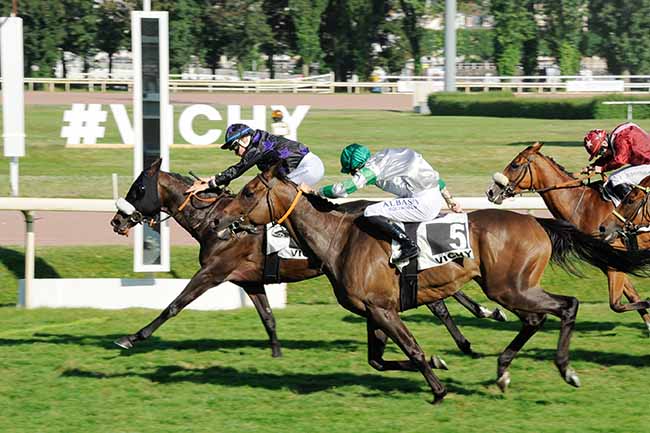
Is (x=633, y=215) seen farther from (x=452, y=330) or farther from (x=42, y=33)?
(x=42, y=33)

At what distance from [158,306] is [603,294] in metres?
4.39

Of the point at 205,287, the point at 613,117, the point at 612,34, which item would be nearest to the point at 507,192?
the point at 205,287

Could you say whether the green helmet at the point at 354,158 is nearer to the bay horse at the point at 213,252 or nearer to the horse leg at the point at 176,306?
the bay horse at the point at 213,252

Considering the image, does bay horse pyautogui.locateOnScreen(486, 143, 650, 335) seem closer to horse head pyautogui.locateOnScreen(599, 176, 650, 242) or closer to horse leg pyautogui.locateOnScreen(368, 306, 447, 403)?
horse head pyautogui.locateOnScreen(599, 176, 650, 242)

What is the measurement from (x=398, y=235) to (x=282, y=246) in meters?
1.65

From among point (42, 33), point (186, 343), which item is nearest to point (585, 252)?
point (186, 343)

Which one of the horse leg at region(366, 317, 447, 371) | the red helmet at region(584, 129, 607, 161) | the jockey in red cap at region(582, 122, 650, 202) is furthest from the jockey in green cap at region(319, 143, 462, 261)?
the red helmet at region(584, 129, 607, 161)

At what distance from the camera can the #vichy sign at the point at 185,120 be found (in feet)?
62.2

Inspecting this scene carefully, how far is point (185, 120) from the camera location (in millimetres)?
20734

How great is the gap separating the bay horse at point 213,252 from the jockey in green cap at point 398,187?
0.83 metres

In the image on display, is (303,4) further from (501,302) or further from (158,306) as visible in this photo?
(501,302)

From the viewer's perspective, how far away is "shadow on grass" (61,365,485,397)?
22.6 ft

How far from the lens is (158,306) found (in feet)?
32.5

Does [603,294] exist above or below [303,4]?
below
